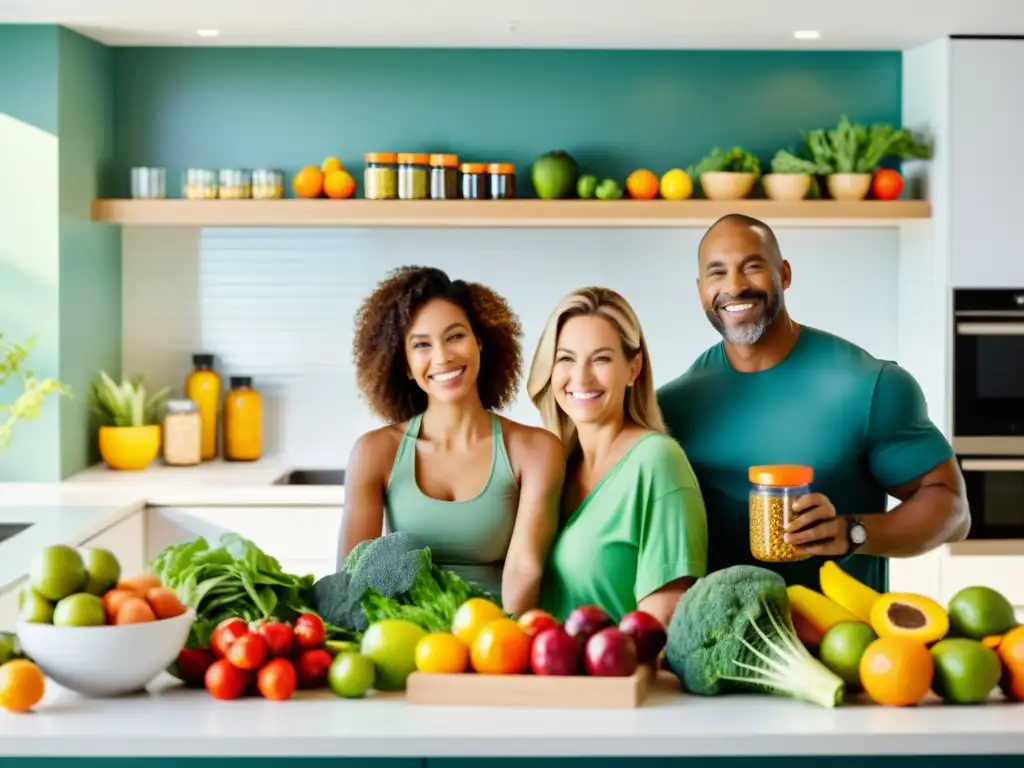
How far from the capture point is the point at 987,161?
471cm

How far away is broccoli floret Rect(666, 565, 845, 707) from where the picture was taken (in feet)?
6.37

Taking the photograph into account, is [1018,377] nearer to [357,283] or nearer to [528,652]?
[357,283]

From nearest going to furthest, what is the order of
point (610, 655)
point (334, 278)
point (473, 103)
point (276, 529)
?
point (610, 655) < point (276, 529) < point (473, 103) < point (334, 278)

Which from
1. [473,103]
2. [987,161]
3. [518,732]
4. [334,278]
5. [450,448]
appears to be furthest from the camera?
[334,278]

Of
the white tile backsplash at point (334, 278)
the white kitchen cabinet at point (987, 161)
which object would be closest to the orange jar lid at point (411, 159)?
the white tile backsplash at point (334, 278)

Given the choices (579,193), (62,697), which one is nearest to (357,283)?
(579,193)

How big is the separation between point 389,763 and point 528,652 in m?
0.24

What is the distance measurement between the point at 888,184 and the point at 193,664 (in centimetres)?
343

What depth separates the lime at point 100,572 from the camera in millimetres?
1993

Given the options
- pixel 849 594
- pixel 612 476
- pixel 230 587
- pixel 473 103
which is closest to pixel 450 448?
pixel 612 476

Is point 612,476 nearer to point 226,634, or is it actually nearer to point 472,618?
point 472,618

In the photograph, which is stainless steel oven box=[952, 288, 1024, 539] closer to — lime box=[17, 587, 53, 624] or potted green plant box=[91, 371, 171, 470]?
potted green plant box=[91, 371, 171, 470]

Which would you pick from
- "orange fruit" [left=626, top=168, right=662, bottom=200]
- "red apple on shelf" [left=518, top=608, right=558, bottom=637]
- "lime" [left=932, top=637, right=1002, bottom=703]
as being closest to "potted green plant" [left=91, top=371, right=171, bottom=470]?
"orange fruit" [left=626, top=168, right=662, bottom=200]

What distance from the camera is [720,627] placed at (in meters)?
1.96
